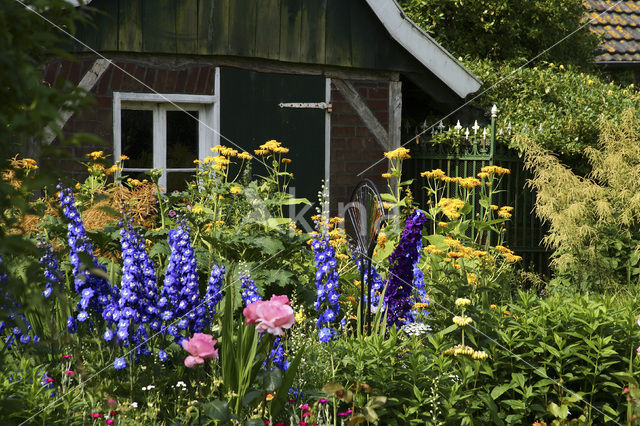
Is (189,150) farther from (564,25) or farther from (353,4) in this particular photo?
(564,25)

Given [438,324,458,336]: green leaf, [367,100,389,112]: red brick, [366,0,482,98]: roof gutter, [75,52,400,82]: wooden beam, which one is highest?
[366,0,482,98]: roof gutter

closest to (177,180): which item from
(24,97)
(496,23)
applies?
(496,23)

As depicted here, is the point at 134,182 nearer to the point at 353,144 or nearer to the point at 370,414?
the point at 353,144

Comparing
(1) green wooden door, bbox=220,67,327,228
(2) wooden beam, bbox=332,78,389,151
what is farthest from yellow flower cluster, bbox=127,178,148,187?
(2) wooden beam, bbox=332,78,389,151

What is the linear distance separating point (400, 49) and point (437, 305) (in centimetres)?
474

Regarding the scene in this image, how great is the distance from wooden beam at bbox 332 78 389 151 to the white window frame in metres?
1.52

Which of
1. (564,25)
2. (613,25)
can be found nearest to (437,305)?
(564,25)

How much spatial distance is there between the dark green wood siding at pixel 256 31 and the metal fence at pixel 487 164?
3.39 feet

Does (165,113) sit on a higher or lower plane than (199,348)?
higher

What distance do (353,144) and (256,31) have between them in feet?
5.61

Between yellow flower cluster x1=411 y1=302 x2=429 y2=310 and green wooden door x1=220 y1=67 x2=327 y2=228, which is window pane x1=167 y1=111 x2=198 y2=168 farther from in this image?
yellow flower cluster x1=411 y1=302 x2=429 y2=310

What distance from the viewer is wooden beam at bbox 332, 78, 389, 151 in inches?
323

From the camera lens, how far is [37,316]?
11.8ft

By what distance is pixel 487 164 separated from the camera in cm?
870
